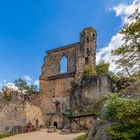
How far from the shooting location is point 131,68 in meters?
13.5

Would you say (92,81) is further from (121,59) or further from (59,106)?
(121,59)

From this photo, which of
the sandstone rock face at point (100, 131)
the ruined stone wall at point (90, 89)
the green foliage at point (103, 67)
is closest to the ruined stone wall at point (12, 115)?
the ruined stone wall at point (90, 89)

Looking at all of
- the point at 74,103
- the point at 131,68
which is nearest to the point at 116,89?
the point at 74,103

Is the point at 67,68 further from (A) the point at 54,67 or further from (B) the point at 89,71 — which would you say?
(B) the point at 89,71

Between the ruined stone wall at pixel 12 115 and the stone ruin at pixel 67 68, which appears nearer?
the ruined stone wall at pixel 12 115

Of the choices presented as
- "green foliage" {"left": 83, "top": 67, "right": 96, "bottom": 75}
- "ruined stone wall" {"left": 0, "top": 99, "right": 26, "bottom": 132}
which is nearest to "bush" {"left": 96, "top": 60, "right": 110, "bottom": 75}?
"green foliage" {"left": 83, "top": 67, "right": 96, "bottom": 75}

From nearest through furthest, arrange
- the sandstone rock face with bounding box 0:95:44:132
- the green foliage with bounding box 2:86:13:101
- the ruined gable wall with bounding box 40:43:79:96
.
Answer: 1. the sandstone rock face with bounding box 0:95:44:132
2. the green foliage with bounding box 2:86:13:101
3. the ruined gable wall with bounding box 40:43:79:96

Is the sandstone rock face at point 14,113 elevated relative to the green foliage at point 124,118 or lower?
elevated

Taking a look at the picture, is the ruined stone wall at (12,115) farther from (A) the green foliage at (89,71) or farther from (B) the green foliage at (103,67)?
(B) the green foliage at (103,67)

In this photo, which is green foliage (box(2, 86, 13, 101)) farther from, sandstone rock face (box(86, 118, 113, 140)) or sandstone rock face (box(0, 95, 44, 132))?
sandstone rock face (box(86, 118, 113, 140))

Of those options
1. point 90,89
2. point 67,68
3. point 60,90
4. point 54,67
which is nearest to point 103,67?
point 67,68

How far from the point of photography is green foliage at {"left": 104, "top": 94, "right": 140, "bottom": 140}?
1143cm

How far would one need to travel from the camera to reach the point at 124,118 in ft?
39.9

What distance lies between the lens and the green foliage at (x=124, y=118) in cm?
1143
